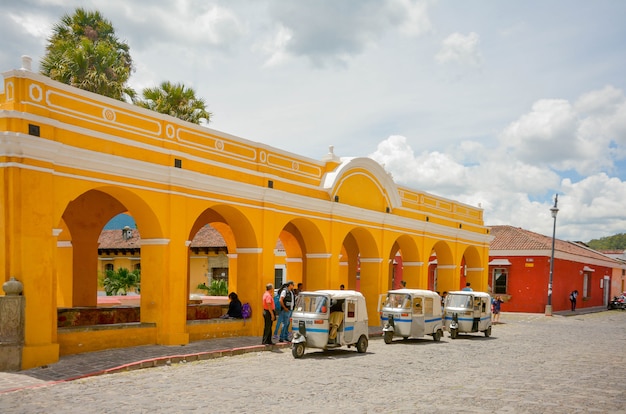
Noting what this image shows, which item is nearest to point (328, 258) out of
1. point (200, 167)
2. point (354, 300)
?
point (354, 300)

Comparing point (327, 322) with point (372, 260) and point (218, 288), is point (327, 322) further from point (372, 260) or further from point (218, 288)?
point (218, 288)

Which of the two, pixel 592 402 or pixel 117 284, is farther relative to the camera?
pixel 117 284

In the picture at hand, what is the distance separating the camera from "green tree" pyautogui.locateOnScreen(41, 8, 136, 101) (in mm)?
22469

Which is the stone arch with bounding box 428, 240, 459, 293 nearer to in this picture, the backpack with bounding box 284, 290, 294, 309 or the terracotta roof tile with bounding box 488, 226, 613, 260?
the terracotta roof tile with bounding box 488, 226, 613, 260

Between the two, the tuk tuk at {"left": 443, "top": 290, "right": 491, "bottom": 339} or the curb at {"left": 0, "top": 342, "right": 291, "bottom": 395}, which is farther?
the tuk tuk at {"left": 443, "top": 290, "right": 491, "bottom": 339}

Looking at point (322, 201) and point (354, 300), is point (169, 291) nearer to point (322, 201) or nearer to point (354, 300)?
point (354, 300)

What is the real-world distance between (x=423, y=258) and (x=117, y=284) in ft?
56.9

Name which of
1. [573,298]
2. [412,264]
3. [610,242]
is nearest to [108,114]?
[412,264]

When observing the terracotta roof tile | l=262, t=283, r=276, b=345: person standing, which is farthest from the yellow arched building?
the terracotta roof tile

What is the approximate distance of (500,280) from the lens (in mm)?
36250

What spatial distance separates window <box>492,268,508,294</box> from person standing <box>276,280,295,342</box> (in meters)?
→ 24.0

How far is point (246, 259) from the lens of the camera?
56.1 ft

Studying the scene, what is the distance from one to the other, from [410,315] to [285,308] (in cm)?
418

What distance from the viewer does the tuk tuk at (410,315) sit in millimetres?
17203
